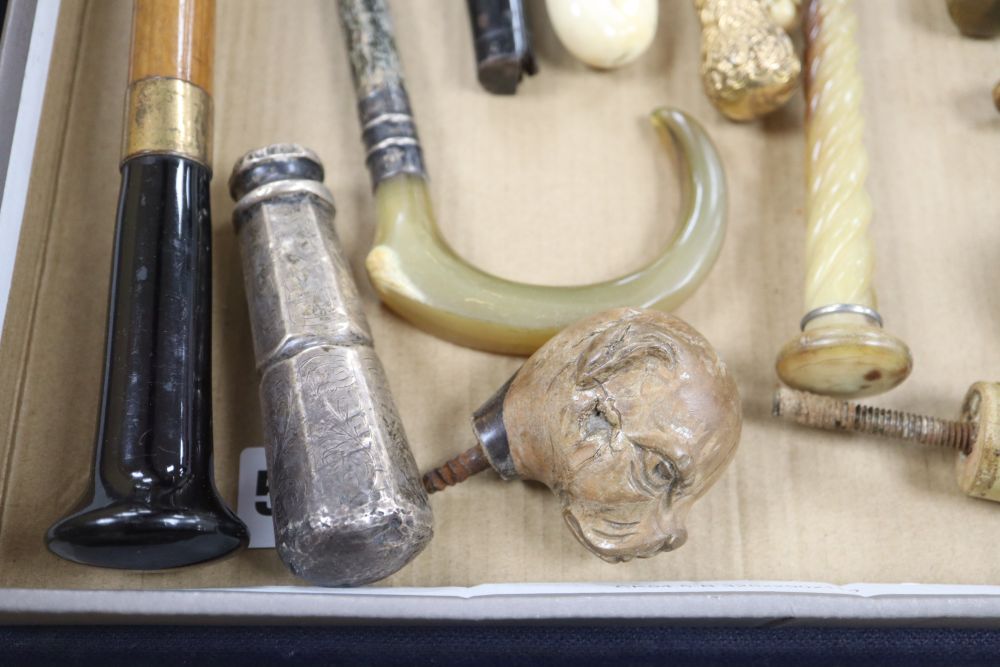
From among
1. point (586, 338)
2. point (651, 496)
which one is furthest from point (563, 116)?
point (651, 496)

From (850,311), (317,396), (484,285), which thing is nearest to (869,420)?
(850,311)

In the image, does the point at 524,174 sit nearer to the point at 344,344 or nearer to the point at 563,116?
the point at 563,116

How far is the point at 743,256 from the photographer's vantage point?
1.18m

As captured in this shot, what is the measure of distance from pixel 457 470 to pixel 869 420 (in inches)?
16.9

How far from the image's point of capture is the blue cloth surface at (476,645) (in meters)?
0.88

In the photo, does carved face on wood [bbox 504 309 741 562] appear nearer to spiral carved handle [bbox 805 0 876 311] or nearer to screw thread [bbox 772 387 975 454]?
screw thread [bbox 772 387 975 454]

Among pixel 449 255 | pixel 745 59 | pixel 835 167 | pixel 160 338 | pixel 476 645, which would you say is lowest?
pixel 476 645

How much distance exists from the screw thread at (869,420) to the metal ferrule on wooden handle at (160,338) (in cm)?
55

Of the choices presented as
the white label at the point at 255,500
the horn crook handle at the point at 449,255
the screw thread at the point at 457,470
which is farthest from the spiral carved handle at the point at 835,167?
the white label at the point at 255,500

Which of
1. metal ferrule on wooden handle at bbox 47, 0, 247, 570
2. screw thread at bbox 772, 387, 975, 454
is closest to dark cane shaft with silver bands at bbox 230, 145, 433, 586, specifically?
metal ferrule on wooden handle at bbox 47, 0, 247, 570

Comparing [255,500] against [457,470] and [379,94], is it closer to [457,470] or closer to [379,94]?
[457,470]

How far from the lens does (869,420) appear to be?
3.33ft

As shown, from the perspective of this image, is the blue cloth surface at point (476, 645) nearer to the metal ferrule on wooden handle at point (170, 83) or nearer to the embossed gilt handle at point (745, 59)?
the metal ferrule on wooden handle at point (170, 83)

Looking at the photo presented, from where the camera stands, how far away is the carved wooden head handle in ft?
2.69
